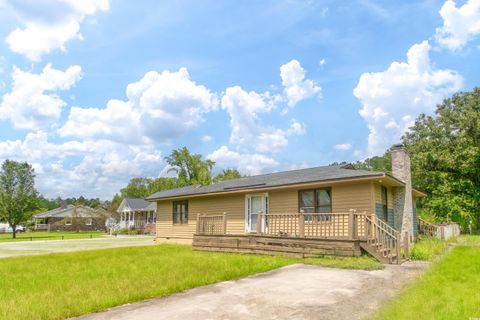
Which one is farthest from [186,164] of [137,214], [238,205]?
[238,205]

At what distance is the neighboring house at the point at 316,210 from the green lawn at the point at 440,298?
2.68 meters

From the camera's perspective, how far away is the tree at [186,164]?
50969 mm

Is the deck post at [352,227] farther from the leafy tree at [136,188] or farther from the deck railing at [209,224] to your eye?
the leafy tree at [136,188]

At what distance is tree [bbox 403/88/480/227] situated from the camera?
97.6 feet

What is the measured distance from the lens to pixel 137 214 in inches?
1954

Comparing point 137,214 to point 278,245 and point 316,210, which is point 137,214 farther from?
point 278,245

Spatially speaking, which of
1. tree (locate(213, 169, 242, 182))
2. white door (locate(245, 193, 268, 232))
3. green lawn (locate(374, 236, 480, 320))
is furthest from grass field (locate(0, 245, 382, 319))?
tree (locate(213, 169, 242, 182))

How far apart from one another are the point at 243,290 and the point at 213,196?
12.1 m

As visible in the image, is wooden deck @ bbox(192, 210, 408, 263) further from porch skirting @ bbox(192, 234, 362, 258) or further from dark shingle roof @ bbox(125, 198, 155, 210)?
dark shingle roof @ bbox(125, 198, 155, 210)

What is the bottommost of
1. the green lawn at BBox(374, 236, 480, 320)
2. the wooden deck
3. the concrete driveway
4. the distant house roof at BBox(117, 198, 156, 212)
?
the concrete driveway

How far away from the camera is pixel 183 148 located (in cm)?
5150

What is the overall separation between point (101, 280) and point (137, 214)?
43.0 m

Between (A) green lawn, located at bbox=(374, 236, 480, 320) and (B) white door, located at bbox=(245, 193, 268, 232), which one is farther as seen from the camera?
(B) white door, located at bbox=(245, 193, 268, 232)

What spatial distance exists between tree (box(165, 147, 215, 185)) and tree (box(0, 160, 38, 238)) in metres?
18.2
